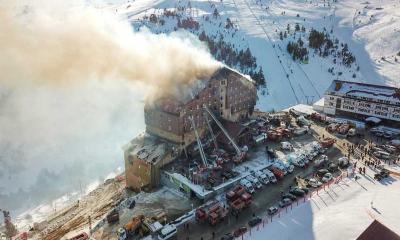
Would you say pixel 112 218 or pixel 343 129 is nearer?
pixel 112 218

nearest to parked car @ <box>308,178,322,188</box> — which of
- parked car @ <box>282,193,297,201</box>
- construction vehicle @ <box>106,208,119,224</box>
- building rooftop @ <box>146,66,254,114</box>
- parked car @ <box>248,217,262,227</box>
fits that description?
parked car @ <box>282,193,297,201</box>

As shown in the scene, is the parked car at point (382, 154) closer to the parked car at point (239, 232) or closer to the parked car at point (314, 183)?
the parked car at point (314, 183)

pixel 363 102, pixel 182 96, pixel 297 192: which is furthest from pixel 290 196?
pixel 363 102

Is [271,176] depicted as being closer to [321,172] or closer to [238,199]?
[321,172]

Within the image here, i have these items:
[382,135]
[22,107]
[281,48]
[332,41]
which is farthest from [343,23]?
[22,107]

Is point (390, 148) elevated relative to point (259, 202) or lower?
elevated

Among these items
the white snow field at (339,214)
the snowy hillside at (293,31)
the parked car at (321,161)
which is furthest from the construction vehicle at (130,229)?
the snowy hillside at (293,31)

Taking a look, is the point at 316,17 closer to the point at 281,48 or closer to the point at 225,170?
the point at 281,48
